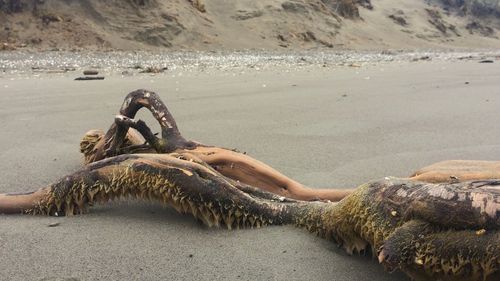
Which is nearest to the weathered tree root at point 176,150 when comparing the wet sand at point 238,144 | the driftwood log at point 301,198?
the driftwood log at point 301,198

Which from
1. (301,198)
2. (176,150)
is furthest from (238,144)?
(301,198)

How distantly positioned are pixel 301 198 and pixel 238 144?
138 cm

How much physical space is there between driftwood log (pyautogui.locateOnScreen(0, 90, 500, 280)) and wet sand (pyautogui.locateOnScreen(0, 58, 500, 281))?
0.25 feet

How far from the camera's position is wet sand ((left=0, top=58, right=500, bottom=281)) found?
5.90 ft

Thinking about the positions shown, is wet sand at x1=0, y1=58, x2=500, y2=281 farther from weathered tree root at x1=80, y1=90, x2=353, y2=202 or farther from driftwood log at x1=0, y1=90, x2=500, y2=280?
weathered tree root at x1=80, y1=90, x2=353, y2=202

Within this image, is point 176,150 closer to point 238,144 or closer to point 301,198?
point 301,198

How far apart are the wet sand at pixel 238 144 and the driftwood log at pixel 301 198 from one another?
0.25ft

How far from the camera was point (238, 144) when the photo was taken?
3.57 meters

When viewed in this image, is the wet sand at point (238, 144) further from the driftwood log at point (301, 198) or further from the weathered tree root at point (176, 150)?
the weathered tree root at point (176, 150)

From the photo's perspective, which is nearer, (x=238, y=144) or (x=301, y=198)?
(x=301, y=198)

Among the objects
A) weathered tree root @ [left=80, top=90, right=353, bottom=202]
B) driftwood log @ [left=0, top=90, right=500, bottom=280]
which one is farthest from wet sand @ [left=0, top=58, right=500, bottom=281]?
weathered tree root @ [left=80, top=90, right=353, bottom=202]

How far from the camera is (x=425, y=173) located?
81.2 inches

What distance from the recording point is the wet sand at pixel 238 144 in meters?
1.80

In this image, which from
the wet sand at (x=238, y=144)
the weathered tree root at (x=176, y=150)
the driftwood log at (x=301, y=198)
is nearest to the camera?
the driftwood log at (x=301, y=198)
